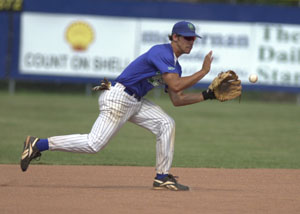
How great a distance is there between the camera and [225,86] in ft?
24.4

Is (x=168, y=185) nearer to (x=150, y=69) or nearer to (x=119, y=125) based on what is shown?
(x=119, y=125)

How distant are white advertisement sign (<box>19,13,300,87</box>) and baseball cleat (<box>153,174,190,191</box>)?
43.4 ft

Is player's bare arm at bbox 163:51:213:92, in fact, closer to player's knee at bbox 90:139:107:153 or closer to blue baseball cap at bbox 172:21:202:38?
blue baseball cap at bbox 172:21:202:38

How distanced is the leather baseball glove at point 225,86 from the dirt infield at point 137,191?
1022 mm

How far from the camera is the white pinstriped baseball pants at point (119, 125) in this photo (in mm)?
7172

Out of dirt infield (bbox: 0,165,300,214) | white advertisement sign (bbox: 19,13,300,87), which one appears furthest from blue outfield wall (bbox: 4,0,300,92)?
dirt infield (bbox: 0,165,300,214)

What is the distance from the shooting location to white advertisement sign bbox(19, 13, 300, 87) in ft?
67.4

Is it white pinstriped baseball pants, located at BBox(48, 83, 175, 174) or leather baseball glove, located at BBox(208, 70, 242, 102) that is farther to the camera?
leather baseball glove, located at BBox(208, 70, 242, 102)

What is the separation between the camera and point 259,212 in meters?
6.15

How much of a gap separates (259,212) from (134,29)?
49.4 feet

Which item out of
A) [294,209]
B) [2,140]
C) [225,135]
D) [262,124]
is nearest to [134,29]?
[262,124]

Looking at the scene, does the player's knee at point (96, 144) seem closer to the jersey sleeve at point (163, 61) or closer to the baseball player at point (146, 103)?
the baseball player at point (146, 103)

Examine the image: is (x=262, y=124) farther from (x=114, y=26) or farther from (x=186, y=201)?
(x=186, y=201)

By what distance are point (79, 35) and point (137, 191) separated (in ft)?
45.9
